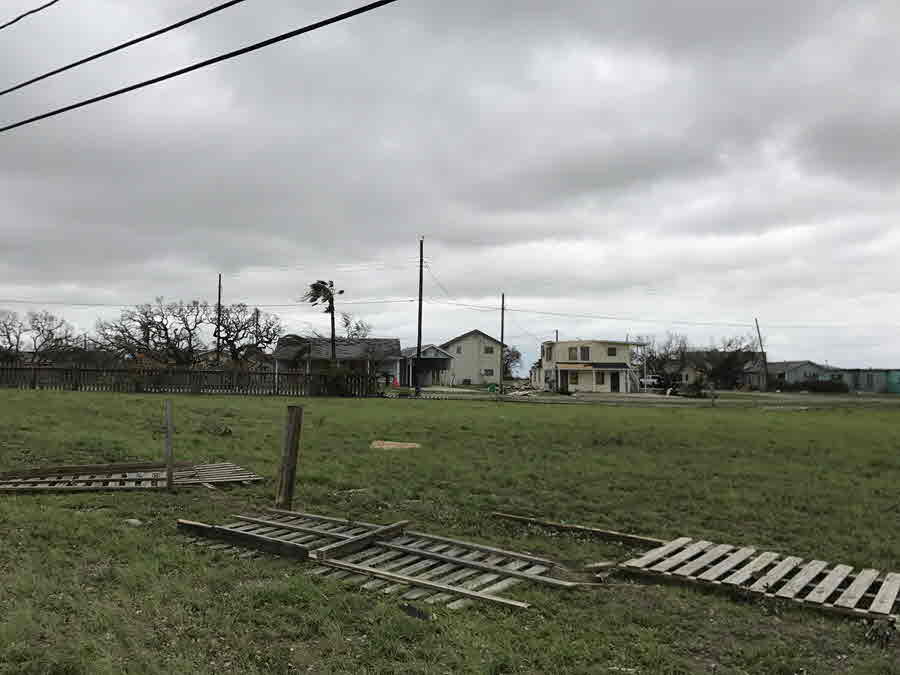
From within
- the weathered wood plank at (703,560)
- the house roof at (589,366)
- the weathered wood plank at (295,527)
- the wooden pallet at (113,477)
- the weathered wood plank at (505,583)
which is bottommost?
the weathered wood plank at (505,583)

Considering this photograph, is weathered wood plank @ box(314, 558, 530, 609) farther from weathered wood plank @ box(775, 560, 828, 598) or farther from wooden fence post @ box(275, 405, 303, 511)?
wooden fence post @ box(275, 405, 303, 511)

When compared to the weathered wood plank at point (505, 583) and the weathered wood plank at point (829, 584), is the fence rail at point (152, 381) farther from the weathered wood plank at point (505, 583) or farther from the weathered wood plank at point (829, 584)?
the weathered wood plank at point (829, 584)

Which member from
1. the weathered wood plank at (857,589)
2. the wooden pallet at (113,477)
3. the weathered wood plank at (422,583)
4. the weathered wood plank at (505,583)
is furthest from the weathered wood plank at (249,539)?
the weathered wood plank at (857,589)

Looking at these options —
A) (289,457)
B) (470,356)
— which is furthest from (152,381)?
(470,356)

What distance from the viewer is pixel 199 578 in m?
5.82

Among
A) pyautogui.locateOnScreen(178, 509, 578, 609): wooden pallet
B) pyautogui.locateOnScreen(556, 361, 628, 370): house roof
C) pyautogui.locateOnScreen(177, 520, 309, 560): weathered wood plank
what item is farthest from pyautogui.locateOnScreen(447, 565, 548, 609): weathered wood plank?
pyautogui.locateOnScreen(556, 361, 628, 370): house roof

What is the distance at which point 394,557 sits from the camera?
6781mm

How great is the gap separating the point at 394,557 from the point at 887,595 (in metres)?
4.34

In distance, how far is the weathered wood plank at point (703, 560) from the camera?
6235 millimetres

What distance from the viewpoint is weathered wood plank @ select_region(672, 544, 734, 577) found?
20.5 ft

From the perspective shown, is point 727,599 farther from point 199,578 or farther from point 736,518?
point 199,578

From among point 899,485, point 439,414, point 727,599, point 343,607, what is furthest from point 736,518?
point 439,414

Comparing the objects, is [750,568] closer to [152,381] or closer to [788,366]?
[152,381]

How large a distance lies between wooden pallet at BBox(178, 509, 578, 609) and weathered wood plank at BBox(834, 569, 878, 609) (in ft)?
7.16
